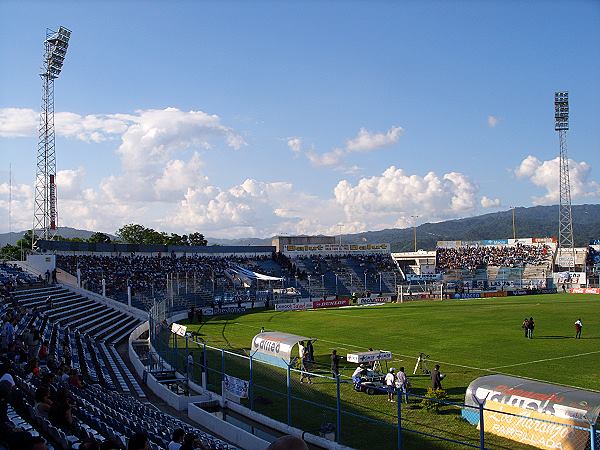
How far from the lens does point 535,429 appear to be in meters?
13.7

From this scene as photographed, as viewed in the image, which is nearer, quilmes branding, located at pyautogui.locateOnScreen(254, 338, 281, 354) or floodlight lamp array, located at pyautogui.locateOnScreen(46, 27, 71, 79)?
quilmes branding, located at pyautogui.locateOnScreen(254, 338, 281, 354)

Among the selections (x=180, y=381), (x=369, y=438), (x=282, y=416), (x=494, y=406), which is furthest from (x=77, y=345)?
(x=494, y=406)

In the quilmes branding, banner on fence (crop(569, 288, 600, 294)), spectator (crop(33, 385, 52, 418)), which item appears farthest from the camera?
banner on fence (crop(569, 288, 600, 294))

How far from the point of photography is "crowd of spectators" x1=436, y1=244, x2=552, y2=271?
328ft

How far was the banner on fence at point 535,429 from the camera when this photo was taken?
41.5 ft

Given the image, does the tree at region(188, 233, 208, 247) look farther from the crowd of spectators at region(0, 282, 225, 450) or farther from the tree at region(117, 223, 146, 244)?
the crowd of spectators at region(0, 282, 225, 450)

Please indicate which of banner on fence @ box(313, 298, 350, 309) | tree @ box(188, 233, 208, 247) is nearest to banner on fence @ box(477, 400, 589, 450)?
banner on fence @ box(313, 298, 350, 309)

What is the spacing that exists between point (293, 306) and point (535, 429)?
152 ft

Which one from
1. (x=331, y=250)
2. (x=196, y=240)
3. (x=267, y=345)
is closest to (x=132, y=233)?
(x=196, y=240)

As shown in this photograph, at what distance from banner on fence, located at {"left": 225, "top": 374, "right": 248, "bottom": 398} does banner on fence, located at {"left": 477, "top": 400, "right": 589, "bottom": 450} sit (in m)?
6.87

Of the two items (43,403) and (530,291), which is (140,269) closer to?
(530,291)

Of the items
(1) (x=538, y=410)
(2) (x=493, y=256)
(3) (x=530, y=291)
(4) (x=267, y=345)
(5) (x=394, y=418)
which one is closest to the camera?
(1) (x=538, y=410)

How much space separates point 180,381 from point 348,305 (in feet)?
143

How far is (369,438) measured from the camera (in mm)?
15234
